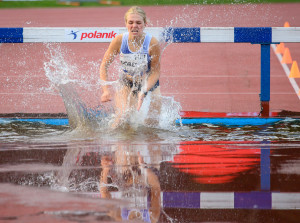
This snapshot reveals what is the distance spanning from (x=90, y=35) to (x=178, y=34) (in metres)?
1.22

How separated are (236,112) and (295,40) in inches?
53.2

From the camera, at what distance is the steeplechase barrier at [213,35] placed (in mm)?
8570

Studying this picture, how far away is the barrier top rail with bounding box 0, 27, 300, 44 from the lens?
8570 mm

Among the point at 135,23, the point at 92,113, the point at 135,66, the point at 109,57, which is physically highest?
the point at 135,23

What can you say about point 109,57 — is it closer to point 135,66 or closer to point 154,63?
point 135,66

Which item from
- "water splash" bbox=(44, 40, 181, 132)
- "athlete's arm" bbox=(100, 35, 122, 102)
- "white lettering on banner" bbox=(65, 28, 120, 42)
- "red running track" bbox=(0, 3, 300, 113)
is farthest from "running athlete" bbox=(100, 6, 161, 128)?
"red running track" bbox=(0, 3, 300, 113)

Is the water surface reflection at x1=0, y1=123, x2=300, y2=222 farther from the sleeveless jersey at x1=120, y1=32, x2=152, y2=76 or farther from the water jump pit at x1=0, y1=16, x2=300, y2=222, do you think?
the sleeveless jersey at x1=120, y1=32, x2=152, y2=76

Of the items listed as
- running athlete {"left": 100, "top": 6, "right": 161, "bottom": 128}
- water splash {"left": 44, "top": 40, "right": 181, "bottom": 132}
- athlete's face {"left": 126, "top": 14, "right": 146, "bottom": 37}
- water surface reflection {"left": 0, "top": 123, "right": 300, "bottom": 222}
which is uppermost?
athlete's face {"left": 126, "top": 14, "right": 146, "bottom": 37}

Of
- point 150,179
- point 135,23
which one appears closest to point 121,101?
point 135,23

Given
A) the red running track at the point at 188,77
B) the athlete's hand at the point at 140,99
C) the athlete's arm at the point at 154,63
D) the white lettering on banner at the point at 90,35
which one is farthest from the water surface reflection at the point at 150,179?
the red running track at the point at 188,77

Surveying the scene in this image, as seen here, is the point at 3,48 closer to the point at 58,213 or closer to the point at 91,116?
the point at 91,116

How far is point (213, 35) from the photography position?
8.61m

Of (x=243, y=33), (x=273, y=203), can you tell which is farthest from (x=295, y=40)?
(x=273, y=203)

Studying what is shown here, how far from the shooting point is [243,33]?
862cm
